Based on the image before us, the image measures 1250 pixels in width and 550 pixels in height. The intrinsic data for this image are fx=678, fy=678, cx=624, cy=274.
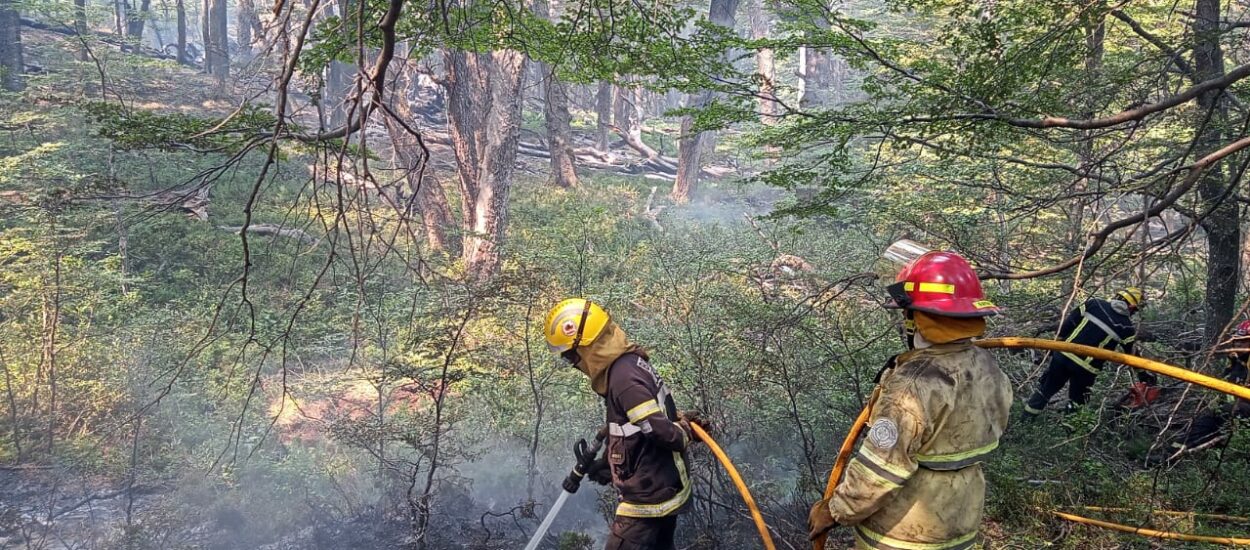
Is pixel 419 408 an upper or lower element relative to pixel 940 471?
lower

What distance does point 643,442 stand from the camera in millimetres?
3969

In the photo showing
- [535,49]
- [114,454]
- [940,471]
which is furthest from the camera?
[114,454]

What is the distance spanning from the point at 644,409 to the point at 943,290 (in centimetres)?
171

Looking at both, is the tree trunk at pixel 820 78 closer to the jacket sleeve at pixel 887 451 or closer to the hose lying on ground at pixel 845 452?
the hose lying on ground at pixel 845 452

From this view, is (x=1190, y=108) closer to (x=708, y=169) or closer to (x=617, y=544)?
(x=617, y=544)

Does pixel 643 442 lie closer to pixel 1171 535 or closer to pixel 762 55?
pixel 1171 535

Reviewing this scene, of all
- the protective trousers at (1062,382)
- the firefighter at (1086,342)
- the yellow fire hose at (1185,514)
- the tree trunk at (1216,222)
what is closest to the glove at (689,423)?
the yellow fire hose at (1185,514)

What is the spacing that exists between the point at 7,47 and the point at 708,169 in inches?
724

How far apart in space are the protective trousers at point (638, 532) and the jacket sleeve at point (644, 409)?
553mm

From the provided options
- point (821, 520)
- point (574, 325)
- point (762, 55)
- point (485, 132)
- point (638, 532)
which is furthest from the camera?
point (762, 55)

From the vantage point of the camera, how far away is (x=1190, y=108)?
670 centimetres

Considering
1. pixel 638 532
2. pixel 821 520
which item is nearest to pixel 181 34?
pixel 638 532

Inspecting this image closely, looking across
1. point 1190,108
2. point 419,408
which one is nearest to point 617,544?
point 419,408

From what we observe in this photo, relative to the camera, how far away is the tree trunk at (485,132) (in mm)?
11945
